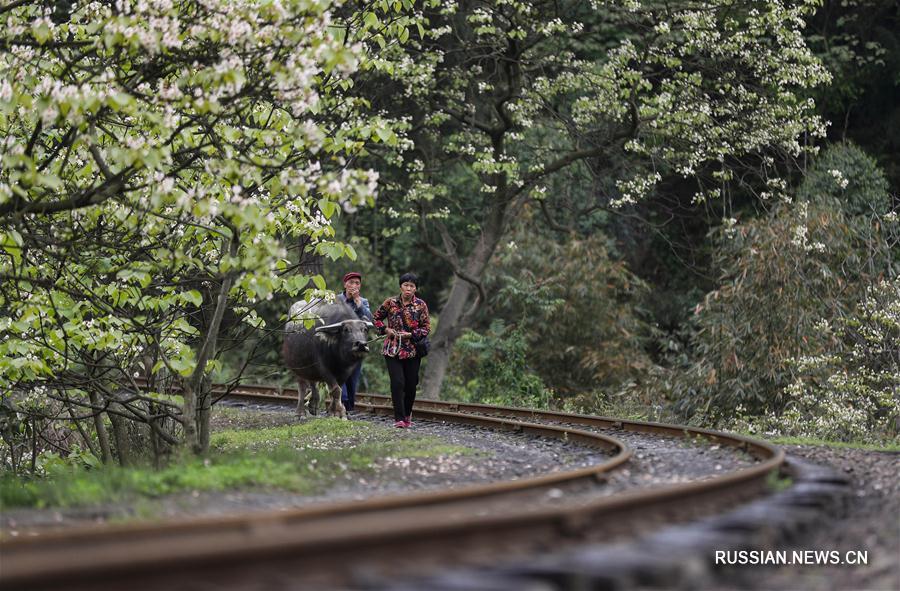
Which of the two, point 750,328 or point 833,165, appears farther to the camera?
point 833,165

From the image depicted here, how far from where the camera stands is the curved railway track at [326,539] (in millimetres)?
4363

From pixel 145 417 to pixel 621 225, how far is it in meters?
21.6

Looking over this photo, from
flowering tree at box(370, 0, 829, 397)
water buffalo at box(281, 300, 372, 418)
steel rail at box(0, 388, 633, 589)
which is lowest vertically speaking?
steel rail at box(0, 388, 633, 589)

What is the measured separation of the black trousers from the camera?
48.3ft

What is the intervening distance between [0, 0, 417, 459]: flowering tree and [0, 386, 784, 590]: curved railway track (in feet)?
10.7

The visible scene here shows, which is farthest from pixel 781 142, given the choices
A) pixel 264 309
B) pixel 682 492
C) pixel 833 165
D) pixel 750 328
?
pixel 682 492

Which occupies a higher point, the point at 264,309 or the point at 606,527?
the point at 264,309

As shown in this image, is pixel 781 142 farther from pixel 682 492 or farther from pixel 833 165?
pixel 682 492

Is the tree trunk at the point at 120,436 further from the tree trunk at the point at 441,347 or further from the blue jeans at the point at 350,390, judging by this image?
the tree trunk at the point at 441,347

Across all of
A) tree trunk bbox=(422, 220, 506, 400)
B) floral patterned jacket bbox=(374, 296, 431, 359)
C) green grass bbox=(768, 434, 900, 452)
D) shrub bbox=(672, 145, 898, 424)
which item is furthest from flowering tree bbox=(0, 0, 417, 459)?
tree trunk bbox=(422, 220, 506, 400)

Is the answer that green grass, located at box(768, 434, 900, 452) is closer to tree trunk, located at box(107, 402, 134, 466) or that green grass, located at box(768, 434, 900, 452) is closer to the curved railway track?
the curved railway track

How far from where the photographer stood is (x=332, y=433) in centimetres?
1414

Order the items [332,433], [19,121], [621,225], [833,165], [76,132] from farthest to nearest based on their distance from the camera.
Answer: [621,225] < [833,165] < [332,433] < [19,121] < [76,132]

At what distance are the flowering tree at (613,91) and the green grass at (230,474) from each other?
33.4 ft
